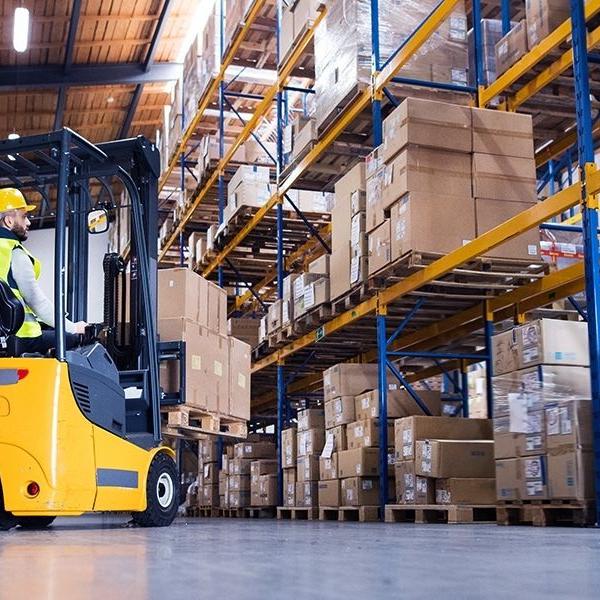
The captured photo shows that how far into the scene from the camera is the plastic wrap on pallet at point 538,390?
572 cm

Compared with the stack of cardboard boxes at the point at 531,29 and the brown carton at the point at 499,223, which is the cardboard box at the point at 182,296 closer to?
the brown carton at the point at 499,223

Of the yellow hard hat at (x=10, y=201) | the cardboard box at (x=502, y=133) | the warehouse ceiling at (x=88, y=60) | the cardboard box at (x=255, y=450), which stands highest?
the warehouse ceiling at (x=88, y=60)

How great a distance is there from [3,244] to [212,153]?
9.09m

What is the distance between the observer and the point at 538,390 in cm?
575

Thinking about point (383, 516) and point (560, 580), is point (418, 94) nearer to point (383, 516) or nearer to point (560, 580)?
point (383, 516)

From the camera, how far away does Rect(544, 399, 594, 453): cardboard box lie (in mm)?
5316

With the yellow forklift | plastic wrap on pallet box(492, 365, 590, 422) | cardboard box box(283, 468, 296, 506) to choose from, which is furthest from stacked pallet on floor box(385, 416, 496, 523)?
cardboard box box(283, 468, 296, 506)

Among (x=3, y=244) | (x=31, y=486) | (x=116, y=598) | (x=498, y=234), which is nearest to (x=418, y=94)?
(x=498, y=234)

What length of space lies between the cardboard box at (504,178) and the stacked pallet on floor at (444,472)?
1747 millimetres

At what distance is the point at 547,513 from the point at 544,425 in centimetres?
51

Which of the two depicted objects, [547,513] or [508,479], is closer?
[547,513]

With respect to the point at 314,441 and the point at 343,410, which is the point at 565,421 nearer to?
the point at 343,410

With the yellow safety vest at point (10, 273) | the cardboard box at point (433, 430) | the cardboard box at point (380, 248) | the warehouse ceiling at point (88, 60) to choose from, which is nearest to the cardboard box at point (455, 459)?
the cardboard box at point (433, 430)

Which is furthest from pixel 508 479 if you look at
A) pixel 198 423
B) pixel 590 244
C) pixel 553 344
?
pixel 198 423
